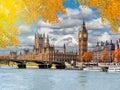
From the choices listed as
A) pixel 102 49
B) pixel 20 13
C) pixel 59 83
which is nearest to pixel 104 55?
pixel 102 49

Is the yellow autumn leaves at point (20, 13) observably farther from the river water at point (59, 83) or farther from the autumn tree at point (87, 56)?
the autumn tree at point (87, 56)

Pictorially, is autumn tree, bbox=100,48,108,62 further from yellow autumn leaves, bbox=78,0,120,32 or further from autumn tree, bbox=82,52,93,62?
yellow autumn leaves, bbox=78,0,120,32

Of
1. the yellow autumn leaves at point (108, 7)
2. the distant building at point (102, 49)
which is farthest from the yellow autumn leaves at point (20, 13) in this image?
the distant building at point (102, 49)

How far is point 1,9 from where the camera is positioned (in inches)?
139

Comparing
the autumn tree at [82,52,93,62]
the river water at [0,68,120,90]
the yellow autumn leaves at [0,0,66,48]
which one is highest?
the autumn tree at [82,52,93,62]

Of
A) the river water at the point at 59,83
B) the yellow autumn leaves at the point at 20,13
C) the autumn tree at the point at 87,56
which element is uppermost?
the autumn tree at the point at 87,56

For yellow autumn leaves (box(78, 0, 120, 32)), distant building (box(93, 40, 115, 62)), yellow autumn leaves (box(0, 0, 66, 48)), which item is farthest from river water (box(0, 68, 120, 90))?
distant building (box(93, 40, 115, 62))

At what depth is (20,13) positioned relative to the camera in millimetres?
3477

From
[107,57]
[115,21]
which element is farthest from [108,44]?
[115,21]

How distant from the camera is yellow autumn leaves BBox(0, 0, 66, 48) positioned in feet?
11.1

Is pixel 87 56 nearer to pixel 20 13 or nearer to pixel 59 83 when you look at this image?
pixel 59 83

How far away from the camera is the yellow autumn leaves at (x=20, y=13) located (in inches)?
133

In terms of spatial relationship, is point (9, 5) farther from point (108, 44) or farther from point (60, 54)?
point (60, 54)

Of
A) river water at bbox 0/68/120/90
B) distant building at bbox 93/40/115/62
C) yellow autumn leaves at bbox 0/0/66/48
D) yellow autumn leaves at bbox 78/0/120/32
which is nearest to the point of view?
yellow autumn leaves at bbox 78/0/120/32
